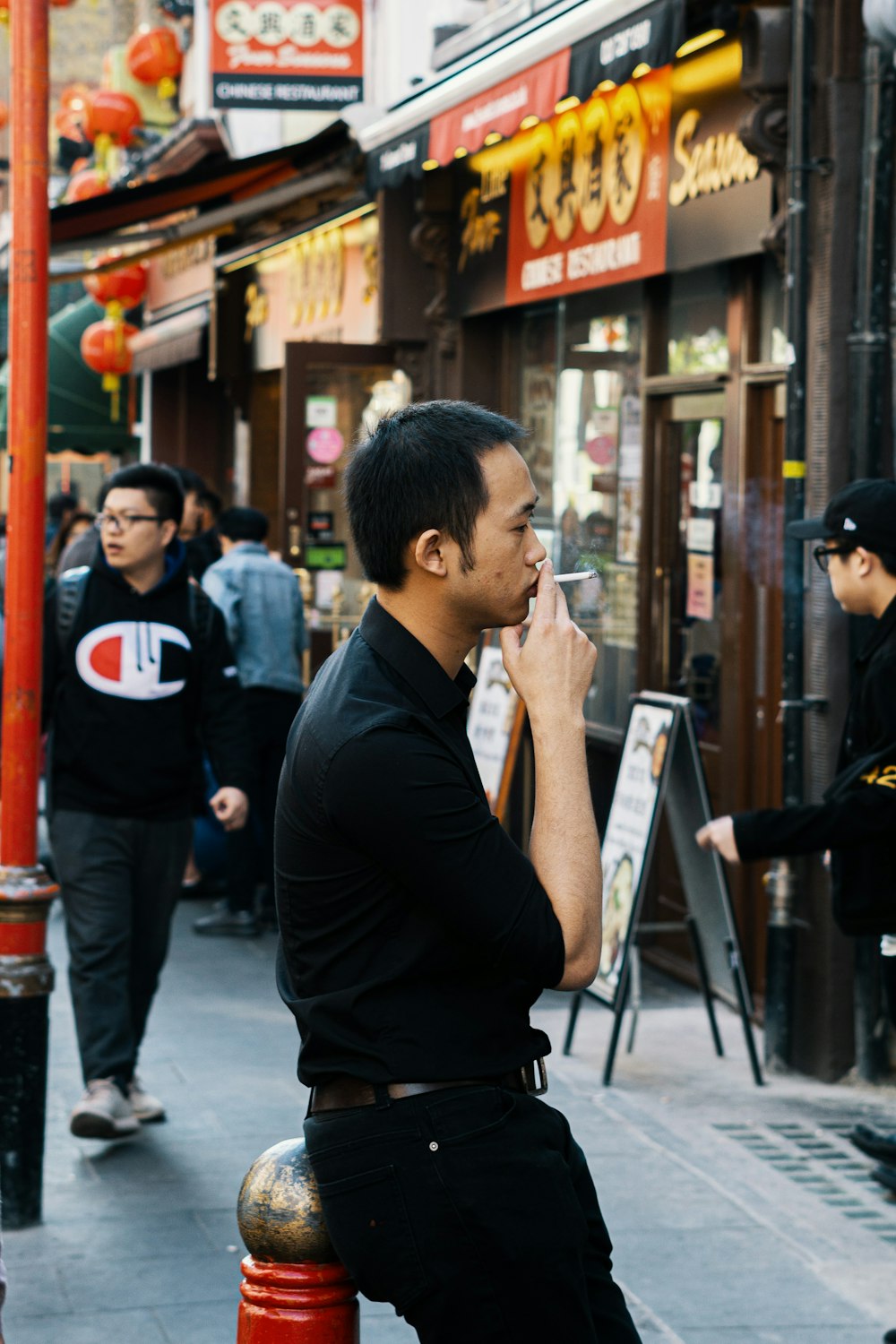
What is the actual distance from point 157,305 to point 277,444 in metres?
4.27

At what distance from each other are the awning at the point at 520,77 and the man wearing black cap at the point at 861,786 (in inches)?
82.2

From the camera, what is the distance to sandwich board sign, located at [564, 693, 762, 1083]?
6.66 meters

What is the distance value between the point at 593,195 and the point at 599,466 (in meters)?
1.25

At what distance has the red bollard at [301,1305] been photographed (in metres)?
2.60

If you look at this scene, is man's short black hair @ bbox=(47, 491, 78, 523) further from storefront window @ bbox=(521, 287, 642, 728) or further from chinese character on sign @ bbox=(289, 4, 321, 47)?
storefront window @ bbox=(521, 287, 642, 728)

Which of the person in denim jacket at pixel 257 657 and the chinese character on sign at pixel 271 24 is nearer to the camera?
the person in denim jacket at pixel 257 657

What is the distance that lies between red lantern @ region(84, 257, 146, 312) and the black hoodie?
13.2 metres

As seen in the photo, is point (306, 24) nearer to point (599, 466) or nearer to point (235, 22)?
point (235, 22)

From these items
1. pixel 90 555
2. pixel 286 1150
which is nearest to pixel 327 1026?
pixel 286 1150

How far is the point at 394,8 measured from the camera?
460 inches

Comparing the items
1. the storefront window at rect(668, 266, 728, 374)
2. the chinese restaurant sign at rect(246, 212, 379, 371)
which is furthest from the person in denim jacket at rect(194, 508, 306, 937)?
the storefront window at rect(668, 266, 728, 374)

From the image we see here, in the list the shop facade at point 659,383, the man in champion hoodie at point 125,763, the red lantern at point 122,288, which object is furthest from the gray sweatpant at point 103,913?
the red lantern at point 122,288

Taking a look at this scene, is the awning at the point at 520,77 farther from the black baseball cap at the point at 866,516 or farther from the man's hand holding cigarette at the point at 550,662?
the man's hand holding cigarette at the point at 550,662

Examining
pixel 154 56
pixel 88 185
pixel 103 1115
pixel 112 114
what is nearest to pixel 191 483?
pixel 103 1115
